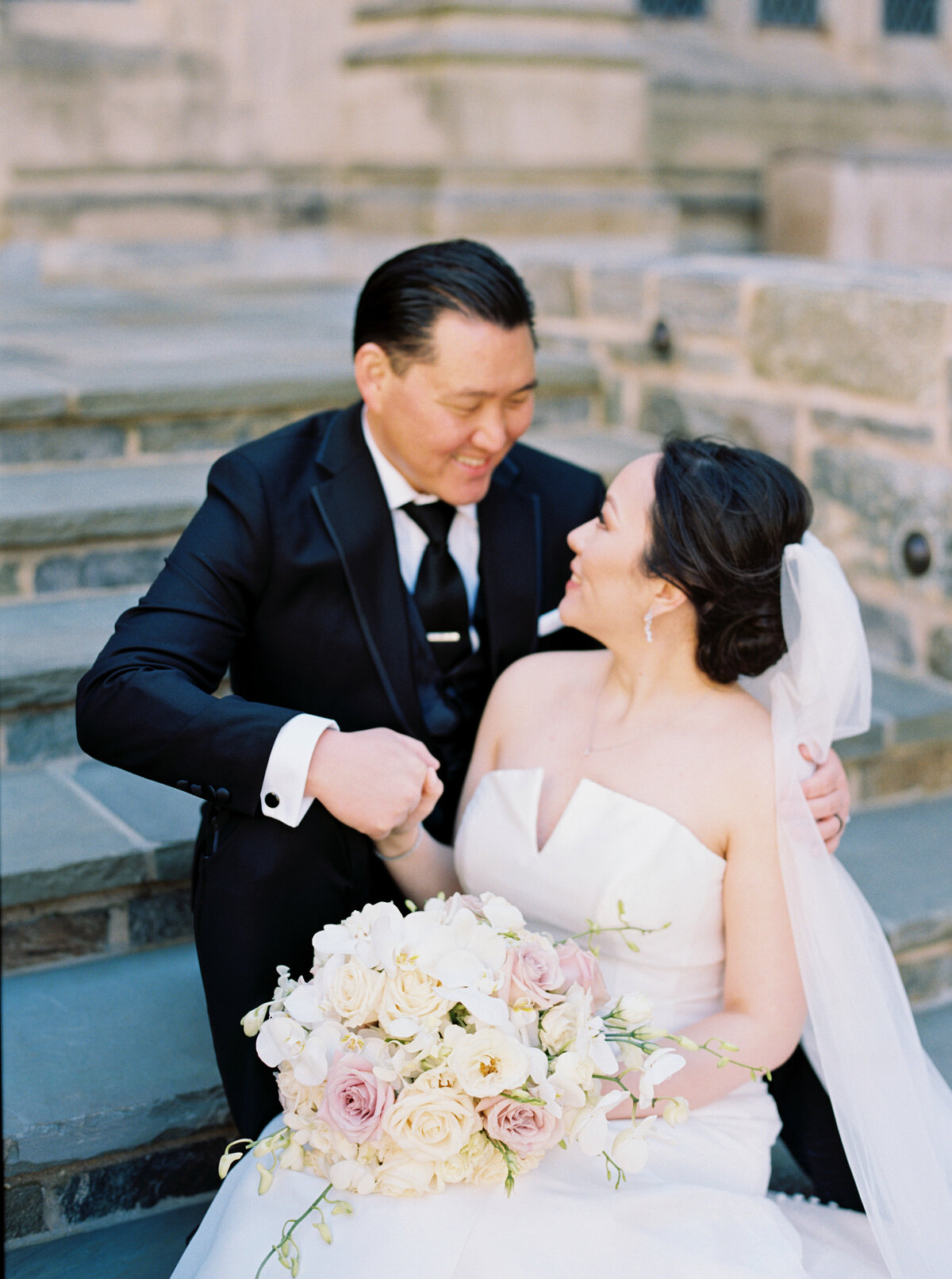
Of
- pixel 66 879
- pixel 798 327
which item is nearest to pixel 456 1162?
pixel 66 879

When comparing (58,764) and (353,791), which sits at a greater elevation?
(353,791)

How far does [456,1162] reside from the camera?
1822 mm

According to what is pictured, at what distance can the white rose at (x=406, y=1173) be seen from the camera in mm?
1836

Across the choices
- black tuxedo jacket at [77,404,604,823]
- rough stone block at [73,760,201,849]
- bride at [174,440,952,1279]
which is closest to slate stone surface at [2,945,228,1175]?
rough stone block at [73,760,201,849]

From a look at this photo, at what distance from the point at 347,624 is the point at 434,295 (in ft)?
2.09

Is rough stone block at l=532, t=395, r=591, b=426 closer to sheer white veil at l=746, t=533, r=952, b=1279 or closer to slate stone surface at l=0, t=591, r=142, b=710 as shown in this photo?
slate stone surface at l=0, t=591, r=142, b=710

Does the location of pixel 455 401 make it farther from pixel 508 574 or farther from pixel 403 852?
pixel 403 852

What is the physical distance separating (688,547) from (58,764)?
5.58 ft

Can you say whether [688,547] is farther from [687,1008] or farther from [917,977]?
[917,977]

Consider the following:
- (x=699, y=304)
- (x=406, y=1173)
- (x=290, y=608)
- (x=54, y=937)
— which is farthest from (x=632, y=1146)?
(x=699, y=304)

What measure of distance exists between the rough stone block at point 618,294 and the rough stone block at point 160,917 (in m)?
2.63

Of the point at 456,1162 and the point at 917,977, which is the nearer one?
the point at 456,1162

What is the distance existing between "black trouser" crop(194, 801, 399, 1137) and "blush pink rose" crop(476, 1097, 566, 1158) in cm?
64

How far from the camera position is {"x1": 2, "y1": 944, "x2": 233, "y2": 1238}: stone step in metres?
2.42
